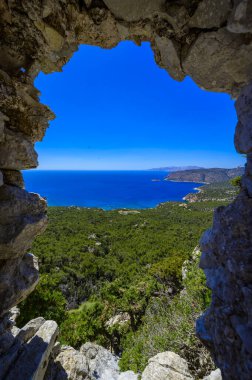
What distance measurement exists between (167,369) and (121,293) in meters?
12.2

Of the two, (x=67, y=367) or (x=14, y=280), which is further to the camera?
(x=67, y=367)

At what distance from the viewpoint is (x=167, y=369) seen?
6.95m

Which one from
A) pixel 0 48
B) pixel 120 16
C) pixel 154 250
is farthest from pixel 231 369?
pixel 154 250

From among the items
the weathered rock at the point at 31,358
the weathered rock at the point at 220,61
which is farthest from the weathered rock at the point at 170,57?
the weathered rock at the point at 31,358

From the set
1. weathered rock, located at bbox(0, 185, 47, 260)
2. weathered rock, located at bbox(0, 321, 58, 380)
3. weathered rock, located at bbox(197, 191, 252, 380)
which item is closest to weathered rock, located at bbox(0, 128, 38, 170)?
weathered rock, located at bbox(0, 185, 47, 260)

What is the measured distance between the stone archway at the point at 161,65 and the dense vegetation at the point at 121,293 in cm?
→ 607

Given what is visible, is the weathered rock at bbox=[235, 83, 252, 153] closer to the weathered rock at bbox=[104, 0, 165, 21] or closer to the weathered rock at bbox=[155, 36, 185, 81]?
the weathered rock at bbox=[155, 36, 185, 81]

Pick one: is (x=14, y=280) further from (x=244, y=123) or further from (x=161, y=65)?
(x=161, y=65)

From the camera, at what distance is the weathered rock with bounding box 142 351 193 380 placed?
6.72 meters

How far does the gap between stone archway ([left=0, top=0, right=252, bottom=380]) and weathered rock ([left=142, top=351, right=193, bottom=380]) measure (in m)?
3.57

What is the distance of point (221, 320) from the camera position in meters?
3.07

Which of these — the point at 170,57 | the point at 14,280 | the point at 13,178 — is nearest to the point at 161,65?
the point at 170,57

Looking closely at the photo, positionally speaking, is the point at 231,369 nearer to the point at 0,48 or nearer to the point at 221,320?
the point at 221,320

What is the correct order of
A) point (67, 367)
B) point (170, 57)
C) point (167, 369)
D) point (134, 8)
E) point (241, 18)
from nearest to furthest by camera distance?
point (241, 18) < point (134, 8) < point (170, 57) < point (167, 369) < point (67, 367)
